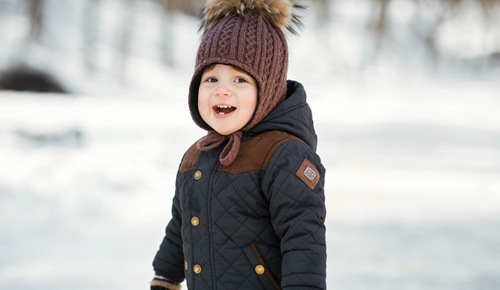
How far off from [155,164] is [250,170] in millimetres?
5453

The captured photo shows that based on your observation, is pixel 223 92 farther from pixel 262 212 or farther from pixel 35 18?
pixel 35 18

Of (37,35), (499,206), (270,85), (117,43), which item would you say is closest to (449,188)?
(499,206)

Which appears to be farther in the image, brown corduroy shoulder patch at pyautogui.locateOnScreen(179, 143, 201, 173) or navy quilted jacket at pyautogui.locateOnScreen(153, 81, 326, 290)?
brown corduroy shoulder patch at pyautogui.locateOnScreen(179, 143, 201, 173)

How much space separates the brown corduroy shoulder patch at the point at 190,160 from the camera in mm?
2004

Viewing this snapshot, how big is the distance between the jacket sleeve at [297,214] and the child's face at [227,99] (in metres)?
0.14

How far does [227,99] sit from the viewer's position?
1.88m

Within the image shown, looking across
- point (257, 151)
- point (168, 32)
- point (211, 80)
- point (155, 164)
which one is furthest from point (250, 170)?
point (168, 32)

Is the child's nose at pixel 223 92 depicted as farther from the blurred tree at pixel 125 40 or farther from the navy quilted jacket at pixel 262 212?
the blurred tree at pixel 125 40

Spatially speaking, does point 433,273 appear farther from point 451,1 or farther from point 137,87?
point 451,1

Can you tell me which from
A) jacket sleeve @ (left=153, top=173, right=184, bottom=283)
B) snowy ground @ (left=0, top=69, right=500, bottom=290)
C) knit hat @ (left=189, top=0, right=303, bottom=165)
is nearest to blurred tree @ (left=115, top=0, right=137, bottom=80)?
snowy ground @ (left=0, top=69, right=500, bottom=290)

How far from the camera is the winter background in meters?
4.18

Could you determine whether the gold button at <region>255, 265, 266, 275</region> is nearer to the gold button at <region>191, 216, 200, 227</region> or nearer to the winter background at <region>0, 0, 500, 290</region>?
the gold button at <region>191, 216, 200, 227</region>

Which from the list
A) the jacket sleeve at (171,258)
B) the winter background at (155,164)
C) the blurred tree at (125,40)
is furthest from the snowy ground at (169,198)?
the blurred tree at (125,40)

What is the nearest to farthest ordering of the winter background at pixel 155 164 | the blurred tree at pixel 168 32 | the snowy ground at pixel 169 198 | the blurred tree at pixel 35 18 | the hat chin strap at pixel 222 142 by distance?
the hat chin strap at pixel 222 142 < the snowy ground at pixel 169 198 < the winter background at pixel 155 164 < the blurred tree at pixel 35 18 < the blurred tree at pixel 168 32
